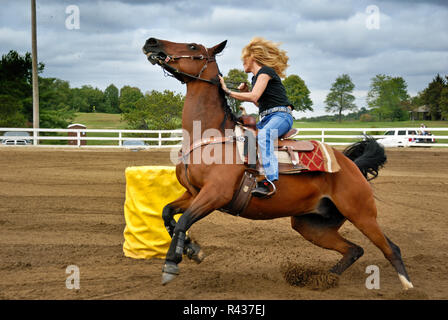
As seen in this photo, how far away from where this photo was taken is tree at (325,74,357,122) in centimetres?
7444

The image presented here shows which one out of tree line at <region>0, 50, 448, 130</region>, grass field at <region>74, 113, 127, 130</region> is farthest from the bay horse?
grass field at <region>74, 113, 127, 130</region>

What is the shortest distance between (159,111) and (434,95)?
53307mm

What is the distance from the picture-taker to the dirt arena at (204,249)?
477cm

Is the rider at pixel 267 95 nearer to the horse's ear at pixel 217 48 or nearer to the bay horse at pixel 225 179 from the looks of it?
the bay horse at pixel 225 179

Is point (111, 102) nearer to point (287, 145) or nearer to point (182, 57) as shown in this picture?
point (182, 57)

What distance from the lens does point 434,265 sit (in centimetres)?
609

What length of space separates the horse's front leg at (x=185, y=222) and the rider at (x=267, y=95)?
55 cm

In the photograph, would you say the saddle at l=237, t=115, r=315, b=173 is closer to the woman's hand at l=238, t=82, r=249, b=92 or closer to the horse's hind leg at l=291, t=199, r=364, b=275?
the woman's hand at l=238, t=82, r=249, b=92

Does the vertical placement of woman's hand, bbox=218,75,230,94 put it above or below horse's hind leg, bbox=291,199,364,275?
above

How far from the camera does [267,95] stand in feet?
17.1

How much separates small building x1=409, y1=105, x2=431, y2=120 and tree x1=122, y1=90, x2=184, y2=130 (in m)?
52.6

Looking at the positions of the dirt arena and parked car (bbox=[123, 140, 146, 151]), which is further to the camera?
parked car (bbox=[123, 140, 146, 151])

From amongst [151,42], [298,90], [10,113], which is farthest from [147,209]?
[298,90]
